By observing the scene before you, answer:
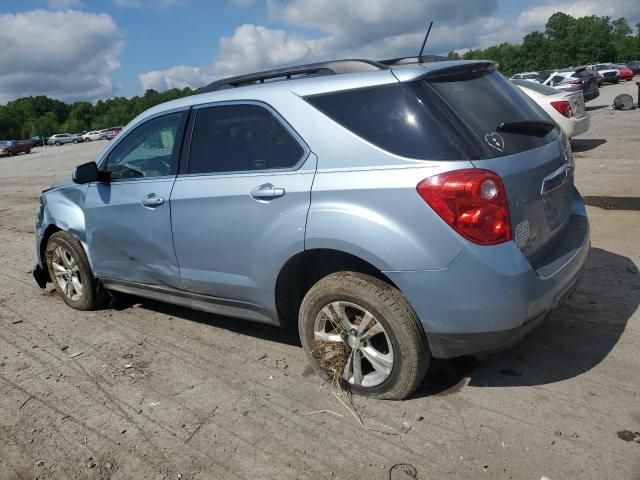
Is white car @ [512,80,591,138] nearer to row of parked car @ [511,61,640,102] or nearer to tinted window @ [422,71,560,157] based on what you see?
row of parked car @ [511,61,640,102]

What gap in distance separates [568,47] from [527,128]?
402 ft

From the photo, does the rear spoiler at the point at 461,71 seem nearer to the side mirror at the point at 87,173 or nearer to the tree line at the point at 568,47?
the side mirror at the point at 87,173

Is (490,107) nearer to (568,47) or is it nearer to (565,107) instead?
(565,107)

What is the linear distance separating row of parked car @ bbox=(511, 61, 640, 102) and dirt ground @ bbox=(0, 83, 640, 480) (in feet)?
36.2

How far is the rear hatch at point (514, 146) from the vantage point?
2883mm

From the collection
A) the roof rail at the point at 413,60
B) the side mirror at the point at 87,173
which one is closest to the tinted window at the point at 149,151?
the side mirror at the point at 87,173

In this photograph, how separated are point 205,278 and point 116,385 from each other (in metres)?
0.92

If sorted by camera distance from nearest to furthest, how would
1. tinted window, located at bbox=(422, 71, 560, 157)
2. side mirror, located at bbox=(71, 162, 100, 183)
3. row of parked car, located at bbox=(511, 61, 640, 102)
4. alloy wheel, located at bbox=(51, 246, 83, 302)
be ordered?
tinted window, located at bbox=(422, 71, 560, 157) → side mirror, located at bbox=(71, 162, 100, 183) → alloy wheel, located at bbox=(51, 246, 83, 302) → row of parked car, located at bbox=(511, 61, 640, 102)

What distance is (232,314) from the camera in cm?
391

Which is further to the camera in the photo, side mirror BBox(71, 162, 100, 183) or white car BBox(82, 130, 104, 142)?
white car BBox(82, 130, 104, 142)

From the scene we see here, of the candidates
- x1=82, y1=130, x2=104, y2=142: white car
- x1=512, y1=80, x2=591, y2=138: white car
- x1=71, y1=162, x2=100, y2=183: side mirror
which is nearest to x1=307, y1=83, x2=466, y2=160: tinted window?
x1=71, y1=162, x2=100, y2=183: side mirror

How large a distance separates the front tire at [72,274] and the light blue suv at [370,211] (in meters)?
1.03

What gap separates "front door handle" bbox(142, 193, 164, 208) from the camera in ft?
13.2

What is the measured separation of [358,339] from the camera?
324cm
